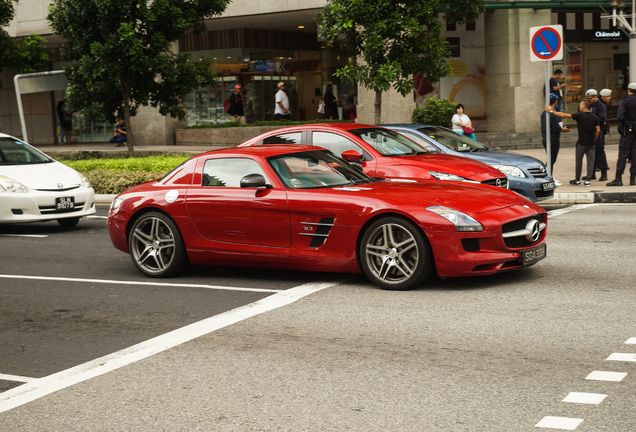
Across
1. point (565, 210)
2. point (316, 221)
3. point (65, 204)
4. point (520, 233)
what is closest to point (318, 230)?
point (316, 221)

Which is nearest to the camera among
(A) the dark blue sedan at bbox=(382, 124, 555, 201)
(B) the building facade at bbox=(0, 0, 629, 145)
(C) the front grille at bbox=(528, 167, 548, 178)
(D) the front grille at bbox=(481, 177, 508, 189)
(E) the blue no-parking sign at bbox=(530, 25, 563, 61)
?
(D) the front grille at bbox=(481, 177, 508, 189)

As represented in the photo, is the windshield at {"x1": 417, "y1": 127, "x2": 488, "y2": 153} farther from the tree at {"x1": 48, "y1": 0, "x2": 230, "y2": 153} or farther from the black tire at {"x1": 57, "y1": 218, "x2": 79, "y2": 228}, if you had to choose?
the tree at {"x1": 48, "y1": 0, "x2": 230, "y2": 153}

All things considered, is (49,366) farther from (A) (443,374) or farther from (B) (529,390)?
(B) (529,390)

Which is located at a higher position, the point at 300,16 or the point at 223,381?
the point at 300,16

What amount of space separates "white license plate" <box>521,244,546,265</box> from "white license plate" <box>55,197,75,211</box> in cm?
795

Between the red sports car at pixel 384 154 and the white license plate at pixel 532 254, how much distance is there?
3533 millimetres

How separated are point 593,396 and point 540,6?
2604cm

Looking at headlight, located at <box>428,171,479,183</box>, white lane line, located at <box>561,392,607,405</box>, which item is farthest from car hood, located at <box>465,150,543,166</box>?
white lane line, located at <box>561,392,607,405</box>

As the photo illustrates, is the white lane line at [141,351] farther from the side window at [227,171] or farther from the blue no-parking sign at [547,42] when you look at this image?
the blue no-parking sign at [547,42]

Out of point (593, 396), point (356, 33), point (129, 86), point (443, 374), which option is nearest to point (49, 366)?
point (443, 374)

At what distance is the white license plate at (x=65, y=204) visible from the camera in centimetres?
1352

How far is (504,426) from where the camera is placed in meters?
4.60

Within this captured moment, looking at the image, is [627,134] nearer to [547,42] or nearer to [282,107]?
[547,42]

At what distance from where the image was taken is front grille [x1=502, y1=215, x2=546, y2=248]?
319 inches
